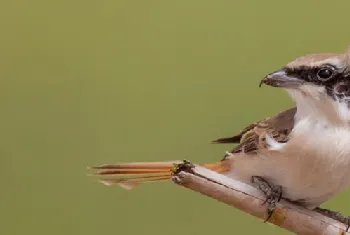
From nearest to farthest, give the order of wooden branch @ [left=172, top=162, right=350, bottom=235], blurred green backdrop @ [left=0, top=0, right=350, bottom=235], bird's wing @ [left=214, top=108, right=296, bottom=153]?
wooden branch @ [left=172, top=162, right=350, bottom=235] → bird's wing @ [left=214, top=108, right=296, bottom=153] → blurred green backdrop @ [left=0, top=0, right=350, bottom=235]

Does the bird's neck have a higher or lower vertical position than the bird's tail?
lower

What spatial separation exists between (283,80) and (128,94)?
719 mm

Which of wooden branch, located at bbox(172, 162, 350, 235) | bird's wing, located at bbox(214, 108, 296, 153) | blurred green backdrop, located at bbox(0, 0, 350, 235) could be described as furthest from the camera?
blurred green backdrop, located at bbox(0, 0, 350, 235)

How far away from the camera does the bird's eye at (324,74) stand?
114 centimetres

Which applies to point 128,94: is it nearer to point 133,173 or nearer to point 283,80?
point 133,173

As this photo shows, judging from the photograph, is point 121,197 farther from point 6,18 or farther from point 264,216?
point 264,216

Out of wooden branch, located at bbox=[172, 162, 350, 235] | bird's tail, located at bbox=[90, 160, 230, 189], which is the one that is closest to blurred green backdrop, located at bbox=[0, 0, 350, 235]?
bird's tail, located at bbox=[90, 160, 230, 189]

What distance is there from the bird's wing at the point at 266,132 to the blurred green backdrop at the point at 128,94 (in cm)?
47

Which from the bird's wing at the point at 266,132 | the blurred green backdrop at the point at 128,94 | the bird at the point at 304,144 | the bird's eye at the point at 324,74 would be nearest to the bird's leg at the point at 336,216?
the bird at the point at 304,144

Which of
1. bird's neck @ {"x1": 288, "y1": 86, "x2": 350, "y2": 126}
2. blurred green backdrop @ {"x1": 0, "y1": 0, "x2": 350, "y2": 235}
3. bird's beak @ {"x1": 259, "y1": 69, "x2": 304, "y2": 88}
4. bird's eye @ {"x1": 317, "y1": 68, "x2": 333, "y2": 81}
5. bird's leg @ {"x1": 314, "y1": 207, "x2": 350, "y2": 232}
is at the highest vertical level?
blurred green backdrop @ {"x1": 0, "y1": 0, "x2": 350, "y2": 235}

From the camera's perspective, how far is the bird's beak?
3.76 feet

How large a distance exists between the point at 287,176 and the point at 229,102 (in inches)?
24.3

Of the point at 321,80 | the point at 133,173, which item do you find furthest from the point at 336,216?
the point at 133,173

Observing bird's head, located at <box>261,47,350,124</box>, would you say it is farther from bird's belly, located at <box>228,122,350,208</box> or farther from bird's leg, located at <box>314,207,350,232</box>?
bird's leg, located at <box>314,207,350,232</box>
